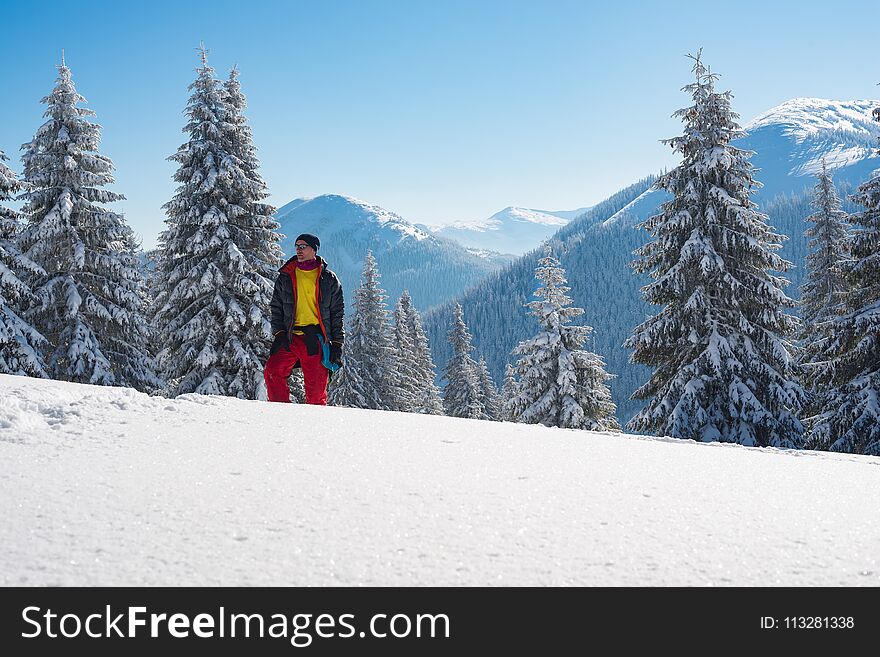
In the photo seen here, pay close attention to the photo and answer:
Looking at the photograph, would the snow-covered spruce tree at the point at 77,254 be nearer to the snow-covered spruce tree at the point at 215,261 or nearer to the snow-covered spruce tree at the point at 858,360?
the snow-covered spruce tree at the point at 215,261

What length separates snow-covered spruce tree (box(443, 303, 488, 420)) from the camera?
118 ft

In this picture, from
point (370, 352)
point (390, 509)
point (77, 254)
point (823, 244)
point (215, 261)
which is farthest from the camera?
point (370, 352)

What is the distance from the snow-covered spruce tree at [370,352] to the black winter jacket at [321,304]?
21.2 metres

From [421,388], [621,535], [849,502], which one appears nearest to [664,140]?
[849,502]

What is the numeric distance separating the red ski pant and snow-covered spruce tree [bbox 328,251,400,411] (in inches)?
836

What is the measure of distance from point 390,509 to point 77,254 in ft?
59.9

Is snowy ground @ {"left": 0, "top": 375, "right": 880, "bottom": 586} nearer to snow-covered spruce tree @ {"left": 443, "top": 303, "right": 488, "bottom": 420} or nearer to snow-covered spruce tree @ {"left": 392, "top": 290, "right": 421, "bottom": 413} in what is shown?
snow-covered spruce tree @ {"left": 392, "top": 290, "right": 421, "bottom": 413}

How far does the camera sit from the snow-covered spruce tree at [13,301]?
46.5ft

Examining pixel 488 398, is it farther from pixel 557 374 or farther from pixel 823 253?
pixel 823 253

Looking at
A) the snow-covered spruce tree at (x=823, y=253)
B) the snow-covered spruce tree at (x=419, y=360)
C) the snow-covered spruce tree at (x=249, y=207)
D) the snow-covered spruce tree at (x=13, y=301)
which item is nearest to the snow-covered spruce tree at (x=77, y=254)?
the snow-covered spruce tree at (x=13, y=301)

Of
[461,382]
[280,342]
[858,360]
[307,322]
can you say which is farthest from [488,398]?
[307,322]

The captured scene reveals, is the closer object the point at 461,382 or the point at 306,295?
the point at 306,295

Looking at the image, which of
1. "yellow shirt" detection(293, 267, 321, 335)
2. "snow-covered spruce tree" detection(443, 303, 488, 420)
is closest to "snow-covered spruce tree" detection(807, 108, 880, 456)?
"yellow shirt" detection(293, 267, 321, 335)

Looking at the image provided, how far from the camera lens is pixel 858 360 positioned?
12125 millimetres
